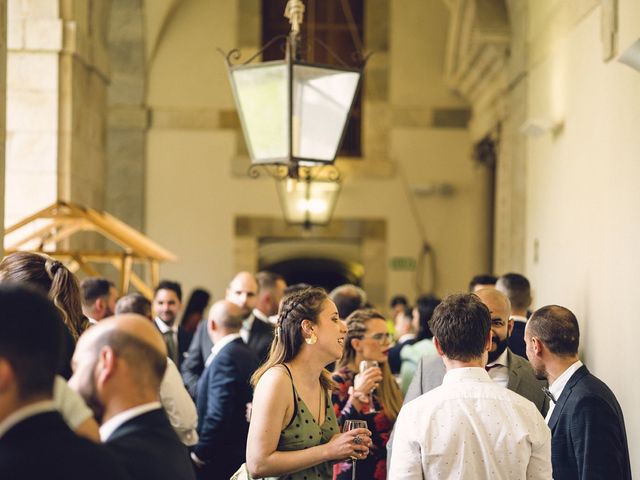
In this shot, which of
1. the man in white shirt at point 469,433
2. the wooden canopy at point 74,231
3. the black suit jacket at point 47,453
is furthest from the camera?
the wooden canopy at point 74,231

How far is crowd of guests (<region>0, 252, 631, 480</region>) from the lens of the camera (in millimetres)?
2029

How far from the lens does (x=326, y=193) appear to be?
1092 cm

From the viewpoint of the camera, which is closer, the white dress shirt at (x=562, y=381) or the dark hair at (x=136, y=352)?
the dark hair at (x=136, y=352)

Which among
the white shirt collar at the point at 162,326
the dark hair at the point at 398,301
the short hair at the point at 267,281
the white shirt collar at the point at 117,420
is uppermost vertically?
the white shirt collar at the point at 117,420

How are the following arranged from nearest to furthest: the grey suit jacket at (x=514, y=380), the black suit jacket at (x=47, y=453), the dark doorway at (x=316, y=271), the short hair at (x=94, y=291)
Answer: the black suit jacket at (x=47, y=453), the grey suit jacket at (x=514, y=380), the short hair at (x=94, y=291), the dark doorway at (x=316, y=271)

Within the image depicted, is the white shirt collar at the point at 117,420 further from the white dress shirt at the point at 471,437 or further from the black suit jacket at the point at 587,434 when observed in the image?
the black suit jacket at the point at 587,434

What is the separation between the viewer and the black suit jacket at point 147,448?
7.54 feet

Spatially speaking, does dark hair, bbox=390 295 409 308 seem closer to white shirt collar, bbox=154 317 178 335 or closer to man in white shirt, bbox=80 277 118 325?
white shirt collar, bbox=154 317 178 335

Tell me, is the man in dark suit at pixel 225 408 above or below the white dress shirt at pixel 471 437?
below

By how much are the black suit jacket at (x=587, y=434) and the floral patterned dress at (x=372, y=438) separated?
1022 mm

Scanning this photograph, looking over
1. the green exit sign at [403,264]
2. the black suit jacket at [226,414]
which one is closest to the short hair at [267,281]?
the black suit jacket at [226,414]

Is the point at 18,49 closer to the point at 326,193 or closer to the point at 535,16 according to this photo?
the point at 326,193

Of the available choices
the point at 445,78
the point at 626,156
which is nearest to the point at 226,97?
the point at 445,78

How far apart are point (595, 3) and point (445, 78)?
6.39 metres
